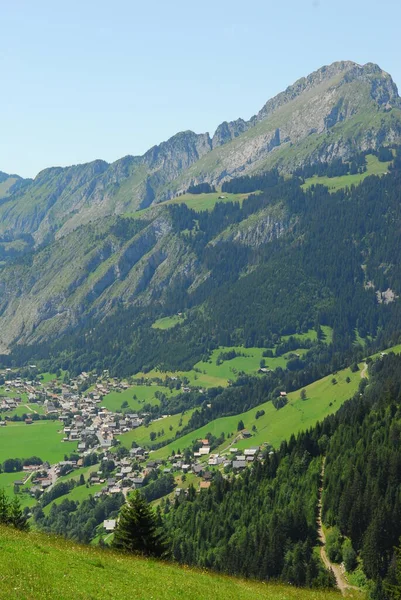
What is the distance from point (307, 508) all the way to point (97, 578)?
294ft

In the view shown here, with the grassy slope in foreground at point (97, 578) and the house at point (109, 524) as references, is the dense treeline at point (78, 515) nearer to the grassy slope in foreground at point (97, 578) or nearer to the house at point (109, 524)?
the house at point (109, 524)

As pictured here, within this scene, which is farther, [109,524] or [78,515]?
[78,515]

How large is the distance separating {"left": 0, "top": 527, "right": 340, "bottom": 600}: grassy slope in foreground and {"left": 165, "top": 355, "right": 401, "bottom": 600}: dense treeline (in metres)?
45.5

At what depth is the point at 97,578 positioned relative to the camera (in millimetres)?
35500

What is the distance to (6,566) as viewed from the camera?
107 feet

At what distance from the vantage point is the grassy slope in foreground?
104 ft

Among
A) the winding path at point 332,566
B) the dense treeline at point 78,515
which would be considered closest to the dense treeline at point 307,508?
the winding path at point 332,566

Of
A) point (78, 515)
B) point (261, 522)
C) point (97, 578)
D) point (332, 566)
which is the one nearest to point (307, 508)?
point (261, 522)

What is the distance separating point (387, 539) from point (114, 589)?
7681cm

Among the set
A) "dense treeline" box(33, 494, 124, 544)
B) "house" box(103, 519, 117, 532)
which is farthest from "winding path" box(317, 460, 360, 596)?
"dense treeline" box(33, 494, 124, 544)

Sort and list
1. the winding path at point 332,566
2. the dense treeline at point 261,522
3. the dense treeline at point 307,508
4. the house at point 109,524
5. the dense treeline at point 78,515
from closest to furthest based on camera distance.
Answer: the winding path at point 332,566 → the dense treeline at point 307,508 → the dense treeline at point 261,522 → the house at point 109,524 → the dense treeline at point 78,515

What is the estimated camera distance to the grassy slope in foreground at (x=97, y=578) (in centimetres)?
3179

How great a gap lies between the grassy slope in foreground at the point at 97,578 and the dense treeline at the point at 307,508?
45481mm

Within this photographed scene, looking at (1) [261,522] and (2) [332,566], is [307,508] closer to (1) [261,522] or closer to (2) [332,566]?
(1) [261,522]
